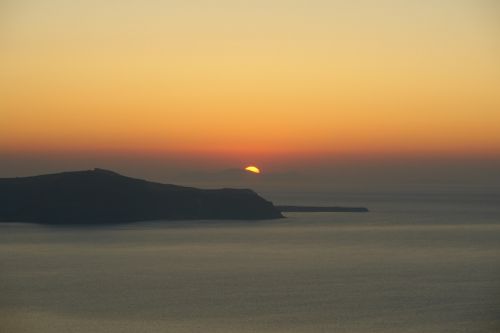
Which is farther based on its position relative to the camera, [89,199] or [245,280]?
[89,199]

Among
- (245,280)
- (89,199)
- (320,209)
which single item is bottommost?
(245,280)

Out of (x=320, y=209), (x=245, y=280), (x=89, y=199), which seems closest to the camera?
(x=245, y=280)

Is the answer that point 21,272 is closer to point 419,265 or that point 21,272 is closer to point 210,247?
point 210,247

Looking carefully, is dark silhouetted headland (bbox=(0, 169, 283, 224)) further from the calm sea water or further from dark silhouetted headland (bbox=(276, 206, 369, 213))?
dark silhouetted headland (bbox=(276, 206, 369, 213))

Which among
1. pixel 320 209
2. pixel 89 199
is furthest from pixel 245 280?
pixel 320 209

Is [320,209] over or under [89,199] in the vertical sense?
over

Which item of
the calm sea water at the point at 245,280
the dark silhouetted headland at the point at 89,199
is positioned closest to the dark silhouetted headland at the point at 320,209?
the dark silhouetted headland at the point at 89,199

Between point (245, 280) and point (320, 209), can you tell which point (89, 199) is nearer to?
point (320, 209)
